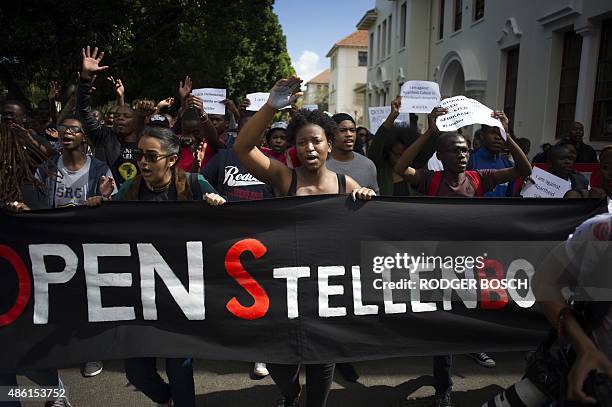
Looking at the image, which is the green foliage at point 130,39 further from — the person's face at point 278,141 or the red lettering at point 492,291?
the red lettering at point 492,291

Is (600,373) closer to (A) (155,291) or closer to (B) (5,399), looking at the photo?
(A) (155,291)

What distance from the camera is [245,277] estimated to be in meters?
2.80

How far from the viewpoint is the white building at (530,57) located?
899 cm

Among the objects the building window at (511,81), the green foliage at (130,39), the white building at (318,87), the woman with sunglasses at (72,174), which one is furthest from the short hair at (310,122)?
the white building at (318,87)

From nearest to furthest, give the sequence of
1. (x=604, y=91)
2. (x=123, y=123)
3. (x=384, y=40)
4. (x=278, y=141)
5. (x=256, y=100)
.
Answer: (x=123, y=123)
(x=278, y=141)
(x=256, y=100)
(x=604, y=91)
(x=384, y=40)

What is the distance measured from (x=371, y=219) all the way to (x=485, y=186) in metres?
1.22

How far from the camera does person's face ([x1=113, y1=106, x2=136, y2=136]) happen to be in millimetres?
4570

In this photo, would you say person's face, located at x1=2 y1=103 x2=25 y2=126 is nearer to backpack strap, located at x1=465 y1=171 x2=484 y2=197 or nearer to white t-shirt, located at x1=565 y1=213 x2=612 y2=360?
backpack strap, located at x1=465 y1=171 x2=484 y2=197

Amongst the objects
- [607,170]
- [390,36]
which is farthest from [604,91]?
[390,36]

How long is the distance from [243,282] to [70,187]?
60.6 inches

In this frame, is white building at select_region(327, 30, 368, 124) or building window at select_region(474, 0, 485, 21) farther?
white building at select_region(327, 30, 368, 124)

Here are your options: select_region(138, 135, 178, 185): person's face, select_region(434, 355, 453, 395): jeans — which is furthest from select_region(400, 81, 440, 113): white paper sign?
select_region(138, 135, 178, 185): person's face

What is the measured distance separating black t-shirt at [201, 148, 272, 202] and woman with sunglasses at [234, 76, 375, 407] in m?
1.02

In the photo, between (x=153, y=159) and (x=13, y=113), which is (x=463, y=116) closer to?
(x=153, y=159)
